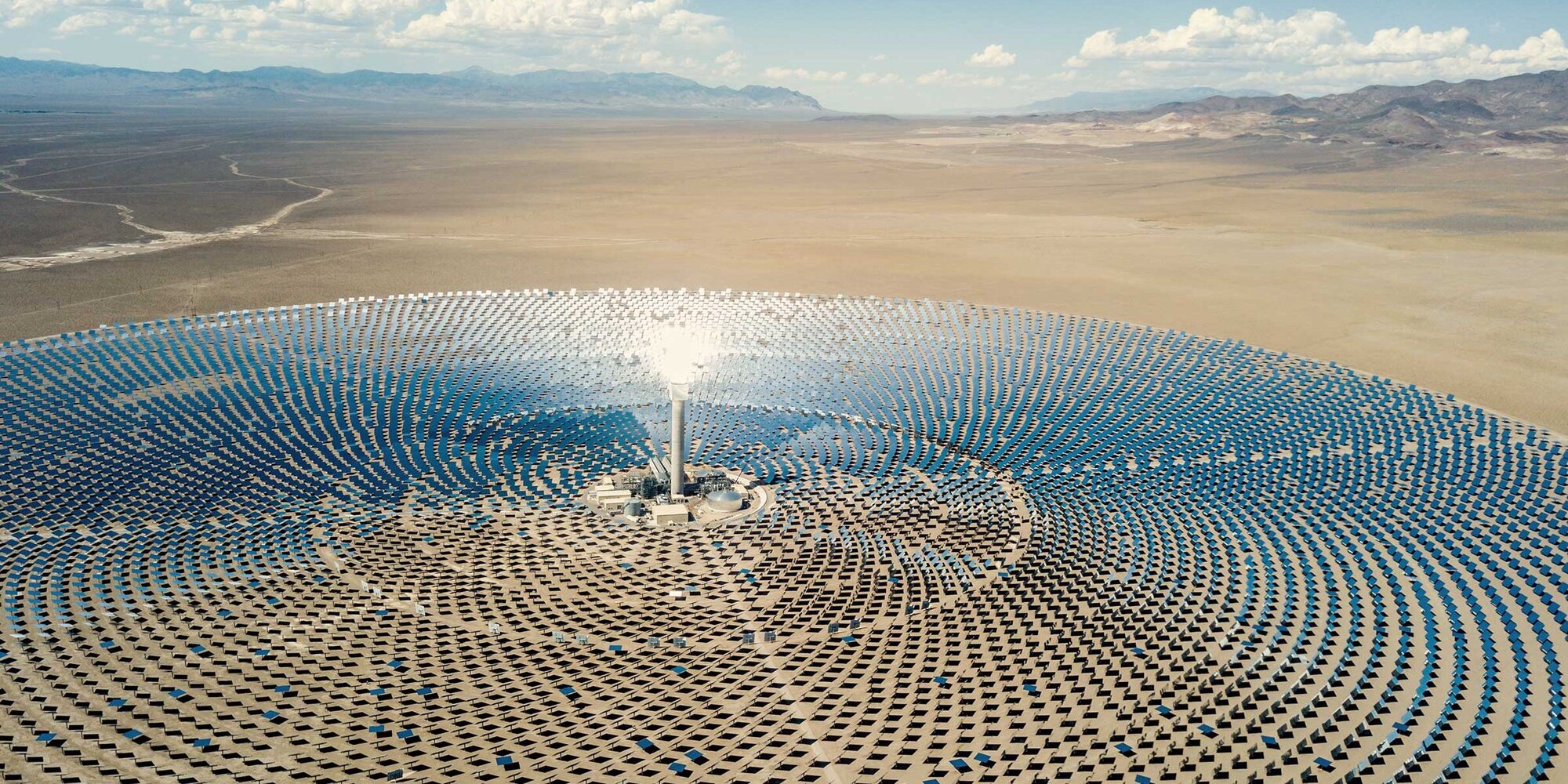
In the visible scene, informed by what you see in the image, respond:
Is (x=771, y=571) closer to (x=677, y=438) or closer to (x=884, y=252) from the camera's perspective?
(x=677, y=438)

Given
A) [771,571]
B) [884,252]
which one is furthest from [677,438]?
[884,252]

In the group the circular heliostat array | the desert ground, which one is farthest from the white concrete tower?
the desert ground

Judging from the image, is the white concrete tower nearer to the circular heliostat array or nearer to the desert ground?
the circular heliostat array

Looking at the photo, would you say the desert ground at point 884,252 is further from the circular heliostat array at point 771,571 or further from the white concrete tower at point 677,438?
the white concrete tower at point 677,438

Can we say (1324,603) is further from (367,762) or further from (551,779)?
(367,762)

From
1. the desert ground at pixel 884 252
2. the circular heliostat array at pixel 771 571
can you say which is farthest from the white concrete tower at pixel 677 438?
the desert ground at pixel 884 252
